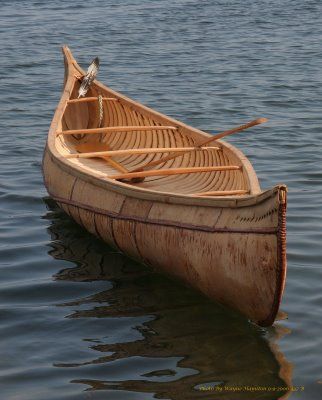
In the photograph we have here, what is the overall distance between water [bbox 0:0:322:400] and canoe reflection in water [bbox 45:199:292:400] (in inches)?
0.5

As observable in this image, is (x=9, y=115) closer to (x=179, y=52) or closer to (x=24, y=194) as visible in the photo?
(x=24, y=194)

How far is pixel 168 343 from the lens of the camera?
21.1ft

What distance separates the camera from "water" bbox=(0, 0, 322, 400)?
5945mm

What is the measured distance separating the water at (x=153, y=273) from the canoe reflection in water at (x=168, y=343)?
0.01 meters

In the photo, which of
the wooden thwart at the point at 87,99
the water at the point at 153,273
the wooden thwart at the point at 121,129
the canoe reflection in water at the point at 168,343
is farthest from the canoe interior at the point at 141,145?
the canoe reflection in water at the point at 168,343

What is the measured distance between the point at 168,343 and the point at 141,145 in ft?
14.3

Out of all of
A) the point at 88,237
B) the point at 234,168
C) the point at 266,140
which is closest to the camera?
the point at 234,168

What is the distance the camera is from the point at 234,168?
8.20 metres

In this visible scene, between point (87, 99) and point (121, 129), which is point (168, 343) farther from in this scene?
point (87, 99)

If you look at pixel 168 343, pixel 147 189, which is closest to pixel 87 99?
pixel 147 189

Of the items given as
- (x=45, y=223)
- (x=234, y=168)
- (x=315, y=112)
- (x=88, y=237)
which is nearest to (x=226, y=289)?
(x=234, y=168)

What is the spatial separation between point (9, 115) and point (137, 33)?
26.8 feet

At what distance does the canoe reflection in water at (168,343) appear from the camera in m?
5.83

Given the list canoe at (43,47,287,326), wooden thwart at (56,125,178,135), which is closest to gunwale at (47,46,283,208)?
canoe at (43,47,287,326)
